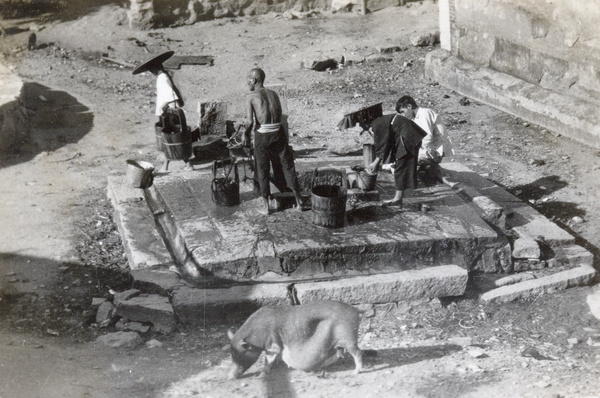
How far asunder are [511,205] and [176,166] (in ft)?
15.0

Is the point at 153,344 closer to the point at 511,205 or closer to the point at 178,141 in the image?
the point at 178,141

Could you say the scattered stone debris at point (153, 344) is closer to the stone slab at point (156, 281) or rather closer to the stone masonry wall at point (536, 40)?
the stone slab at point (156, 281)

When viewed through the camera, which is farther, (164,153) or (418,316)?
(164,153)

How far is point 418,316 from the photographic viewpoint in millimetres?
7203

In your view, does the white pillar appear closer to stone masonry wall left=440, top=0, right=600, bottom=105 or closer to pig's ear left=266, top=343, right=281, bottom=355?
stone masonry wall left=440, top=0, right=600, bottom=105

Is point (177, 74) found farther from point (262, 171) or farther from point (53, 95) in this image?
point (262, 171)

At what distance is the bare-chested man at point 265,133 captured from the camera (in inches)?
307

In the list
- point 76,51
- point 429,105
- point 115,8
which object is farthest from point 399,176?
point 115,8

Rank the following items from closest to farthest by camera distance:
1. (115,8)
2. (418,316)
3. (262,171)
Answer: (418,316), (262,171), (115,8)

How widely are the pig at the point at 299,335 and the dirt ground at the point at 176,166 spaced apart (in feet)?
0.72

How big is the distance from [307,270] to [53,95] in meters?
8.53

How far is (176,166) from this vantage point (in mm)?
10242

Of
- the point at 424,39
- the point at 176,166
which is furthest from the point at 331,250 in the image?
the point at 424,39

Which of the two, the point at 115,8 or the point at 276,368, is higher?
the point at 115,8
